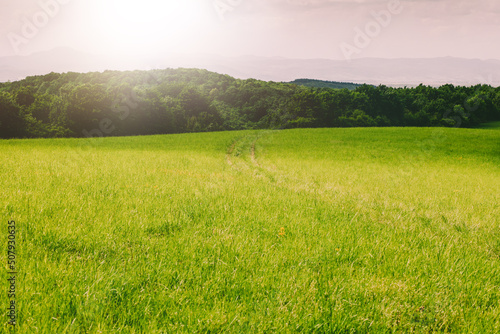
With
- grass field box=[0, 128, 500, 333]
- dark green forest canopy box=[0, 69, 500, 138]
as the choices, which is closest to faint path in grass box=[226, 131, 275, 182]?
grass field box=[0, 128, 500, 333]

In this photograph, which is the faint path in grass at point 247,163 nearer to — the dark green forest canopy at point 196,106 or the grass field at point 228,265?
the grass field at point 228,265

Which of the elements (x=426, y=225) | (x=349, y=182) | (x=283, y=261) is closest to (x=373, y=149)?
(x=349, y=182)

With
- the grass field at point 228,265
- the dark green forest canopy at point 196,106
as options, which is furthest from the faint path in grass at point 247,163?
the dark green forest canopy at point 196,106

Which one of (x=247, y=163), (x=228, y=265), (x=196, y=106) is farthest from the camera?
(x=196, y=106)

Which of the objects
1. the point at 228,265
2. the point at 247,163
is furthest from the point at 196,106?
the point at 228,265

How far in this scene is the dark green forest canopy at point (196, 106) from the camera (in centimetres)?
5528

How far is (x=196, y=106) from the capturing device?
82.4m

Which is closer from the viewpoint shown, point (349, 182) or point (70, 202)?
point (70, 202)

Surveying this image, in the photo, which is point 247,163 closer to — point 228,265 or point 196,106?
point 228,265

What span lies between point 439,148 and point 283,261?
35.9 meters

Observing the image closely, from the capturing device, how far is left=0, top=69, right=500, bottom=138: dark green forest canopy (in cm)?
5528

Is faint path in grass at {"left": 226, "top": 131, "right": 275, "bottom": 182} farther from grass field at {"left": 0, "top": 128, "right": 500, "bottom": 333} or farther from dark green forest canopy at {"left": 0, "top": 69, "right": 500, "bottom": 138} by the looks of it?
dark green forest canopy at {"left": 0, "top": 69, "right": 500, "bottom": 138}

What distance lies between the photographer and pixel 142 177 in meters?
9.43

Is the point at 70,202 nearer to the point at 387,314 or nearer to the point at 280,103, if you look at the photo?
the point at 387,314
